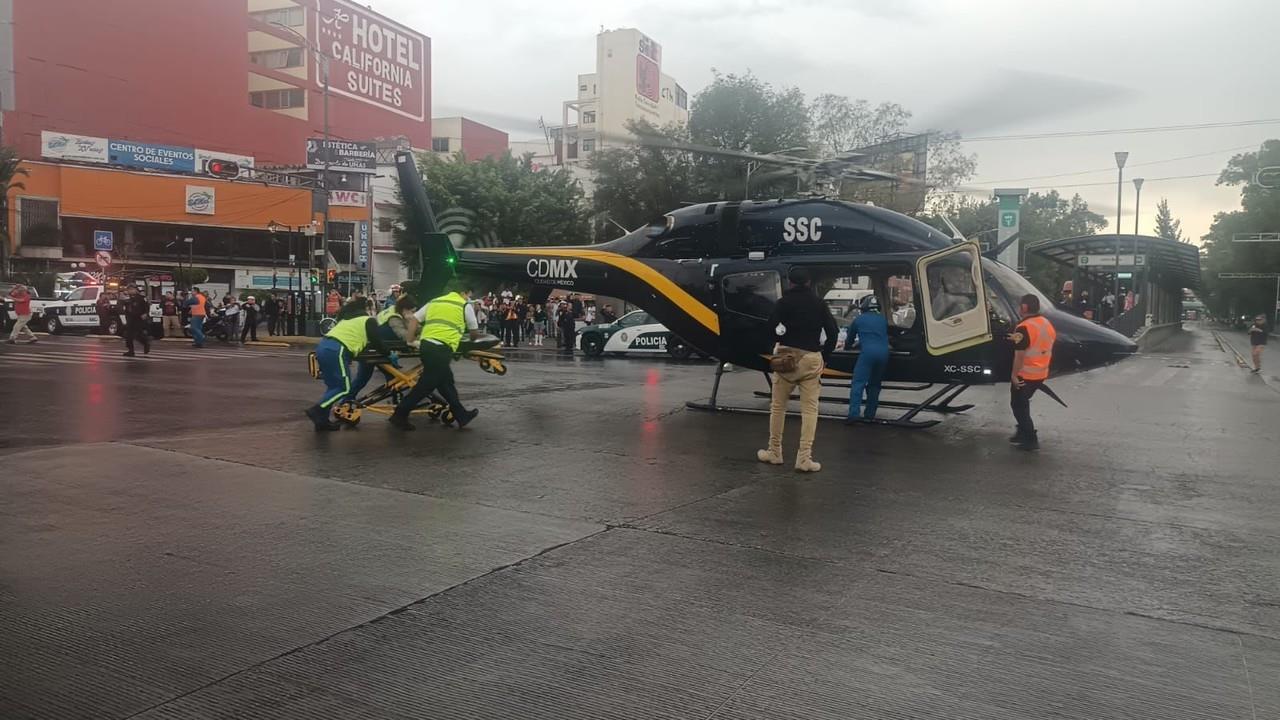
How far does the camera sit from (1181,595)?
15.0ft

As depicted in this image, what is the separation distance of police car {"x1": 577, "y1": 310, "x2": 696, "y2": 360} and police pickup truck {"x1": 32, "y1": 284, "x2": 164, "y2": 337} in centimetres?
1528

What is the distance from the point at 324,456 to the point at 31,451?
103 inches

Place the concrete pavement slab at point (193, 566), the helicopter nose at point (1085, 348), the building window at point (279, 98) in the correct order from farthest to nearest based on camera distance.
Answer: the building window at point (279, 98)
the helicopter nose at point (1085, 348)
the concrete pavement slab at point (193, 566)

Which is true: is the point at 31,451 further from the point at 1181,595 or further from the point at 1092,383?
the point at 1092,383

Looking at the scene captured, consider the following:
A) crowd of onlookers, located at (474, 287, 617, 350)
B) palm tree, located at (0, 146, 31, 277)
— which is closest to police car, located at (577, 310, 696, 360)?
crowd of onlookers, located at (474, 287, 617, 350)

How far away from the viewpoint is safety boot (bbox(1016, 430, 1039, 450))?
918 centimetres

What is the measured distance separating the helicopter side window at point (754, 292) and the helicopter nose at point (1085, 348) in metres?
3.27

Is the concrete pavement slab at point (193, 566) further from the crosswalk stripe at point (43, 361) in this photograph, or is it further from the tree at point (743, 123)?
the tree at point (743, 123)

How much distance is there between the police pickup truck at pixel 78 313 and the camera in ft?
98.8

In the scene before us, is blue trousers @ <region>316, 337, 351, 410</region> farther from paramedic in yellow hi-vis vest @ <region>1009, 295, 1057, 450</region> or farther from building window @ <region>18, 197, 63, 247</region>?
building window @ <region>18, 197, 63, 247</region>

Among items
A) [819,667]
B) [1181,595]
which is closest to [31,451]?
[819,667]

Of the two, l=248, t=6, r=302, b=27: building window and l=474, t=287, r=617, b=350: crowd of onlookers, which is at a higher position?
l=248, t=6, r=302, b=27: building window

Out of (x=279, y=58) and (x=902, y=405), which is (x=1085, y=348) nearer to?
(x=902, y=405)

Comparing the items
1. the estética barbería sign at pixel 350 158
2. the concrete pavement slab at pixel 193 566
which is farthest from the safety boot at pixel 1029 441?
the estética barbería sign at pixel 350 158
